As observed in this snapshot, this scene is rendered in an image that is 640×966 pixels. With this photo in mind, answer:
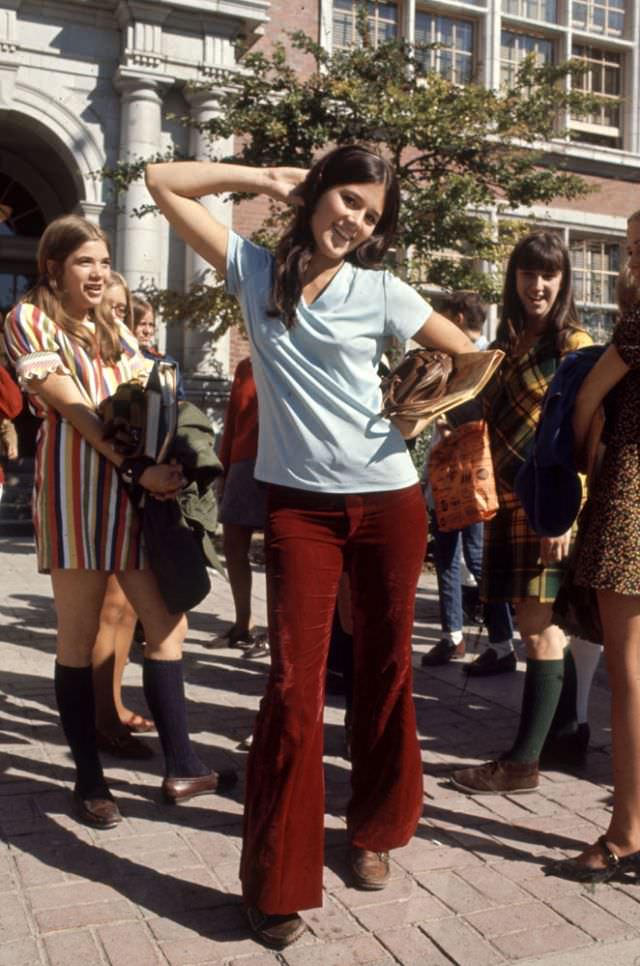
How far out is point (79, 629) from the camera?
3346 millimetres

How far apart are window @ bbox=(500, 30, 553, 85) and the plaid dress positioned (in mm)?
14257

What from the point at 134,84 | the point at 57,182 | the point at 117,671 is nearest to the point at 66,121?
the point at 134,84

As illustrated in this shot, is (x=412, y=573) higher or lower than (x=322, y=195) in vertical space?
lower

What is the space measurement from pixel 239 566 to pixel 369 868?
3195 millimetres

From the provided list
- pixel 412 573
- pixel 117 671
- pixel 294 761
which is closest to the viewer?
pixel 294 761

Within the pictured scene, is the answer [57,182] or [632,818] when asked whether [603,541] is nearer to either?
[632,818]

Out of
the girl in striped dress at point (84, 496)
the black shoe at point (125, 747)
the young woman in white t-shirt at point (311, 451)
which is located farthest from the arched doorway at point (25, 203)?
the young woman in white t-shirt at point (311, 451)

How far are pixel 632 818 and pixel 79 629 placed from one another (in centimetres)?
180

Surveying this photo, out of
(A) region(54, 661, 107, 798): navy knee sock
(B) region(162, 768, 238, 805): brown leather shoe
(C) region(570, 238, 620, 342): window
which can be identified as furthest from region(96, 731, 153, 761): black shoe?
(C) region(570, 238, 620, 342): window

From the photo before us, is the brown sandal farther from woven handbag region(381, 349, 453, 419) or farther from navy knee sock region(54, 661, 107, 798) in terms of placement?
navy knee sock region(54, 661, 107, 798)

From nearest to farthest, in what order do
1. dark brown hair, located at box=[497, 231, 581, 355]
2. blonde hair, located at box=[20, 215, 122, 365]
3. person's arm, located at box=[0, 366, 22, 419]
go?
blonde hair, located at box=[20, 215, 122, 365]
dark brown hair, located at box=[497, 231, 581, 355]
person's arm, located at box=[0, 366, 22, 419]

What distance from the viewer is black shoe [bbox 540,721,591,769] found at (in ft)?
13.2

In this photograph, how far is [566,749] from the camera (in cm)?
404

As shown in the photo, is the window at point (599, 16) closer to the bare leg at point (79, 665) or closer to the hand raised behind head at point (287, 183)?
the hand raised behind head at point (287, 183)
